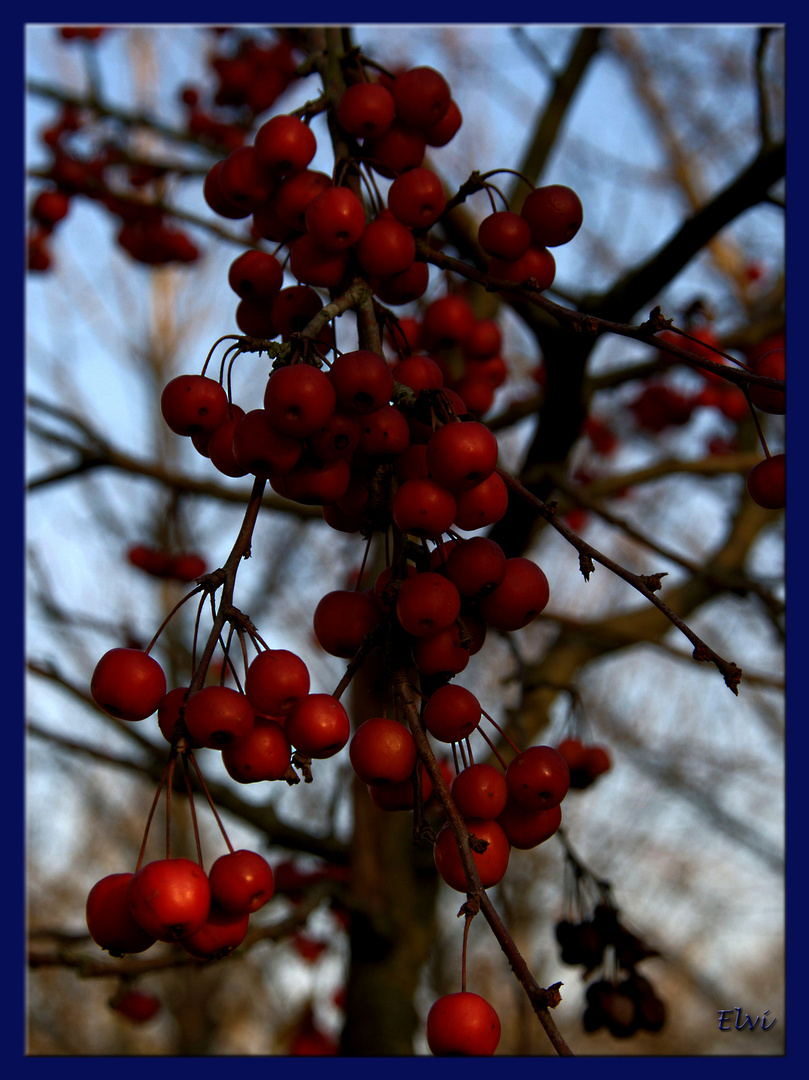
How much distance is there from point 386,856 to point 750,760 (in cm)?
562

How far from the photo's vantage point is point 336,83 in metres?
1.50

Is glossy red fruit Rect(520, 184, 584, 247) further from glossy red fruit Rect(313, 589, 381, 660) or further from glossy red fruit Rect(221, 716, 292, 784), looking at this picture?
glossy red fruit Rect(221, 716, 292, 784)

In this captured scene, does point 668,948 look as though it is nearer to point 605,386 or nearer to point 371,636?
point 605,386

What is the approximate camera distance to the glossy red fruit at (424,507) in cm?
99

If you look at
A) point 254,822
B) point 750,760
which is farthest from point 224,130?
point 750,760

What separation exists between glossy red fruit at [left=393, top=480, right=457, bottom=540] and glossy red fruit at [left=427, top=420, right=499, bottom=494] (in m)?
0.02

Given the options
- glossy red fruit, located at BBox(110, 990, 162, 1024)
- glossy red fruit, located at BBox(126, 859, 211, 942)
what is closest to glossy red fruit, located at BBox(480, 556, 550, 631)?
glossy red fruit, located at BBox(126, 859, 211, 942)

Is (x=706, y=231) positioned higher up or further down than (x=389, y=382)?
higher up

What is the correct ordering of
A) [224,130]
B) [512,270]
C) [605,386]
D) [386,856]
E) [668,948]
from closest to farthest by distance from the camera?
1. [512,270]
2. [605,386]
3. [386,856]
4. [224,130]
5. [668,948]

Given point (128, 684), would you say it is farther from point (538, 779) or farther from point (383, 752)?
point (538, 779)

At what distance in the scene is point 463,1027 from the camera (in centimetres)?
94

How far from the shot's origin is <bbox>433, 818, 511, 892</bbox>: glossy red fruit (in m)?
1.00

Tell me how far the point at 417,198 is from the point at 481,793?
81 cm

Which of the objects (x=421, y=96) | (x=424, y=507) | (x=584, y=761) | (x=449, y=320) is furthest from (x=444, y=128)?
(x=584, y=761)
